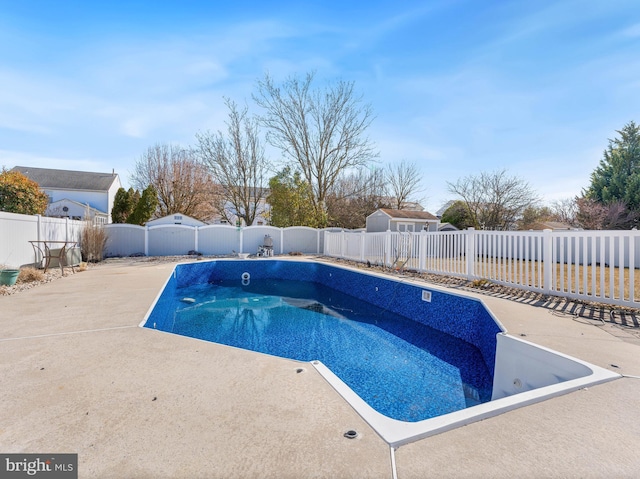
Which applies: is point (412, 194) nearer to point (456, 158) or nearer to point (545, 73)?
point (456, 158)

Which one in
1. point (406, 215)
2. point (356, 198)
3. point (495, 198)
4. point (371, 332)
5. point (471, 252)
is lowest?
point (371, 332)

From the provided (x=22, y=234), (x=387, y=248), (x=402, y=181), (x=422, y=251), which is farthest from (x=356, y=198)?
(x=22, y=234)

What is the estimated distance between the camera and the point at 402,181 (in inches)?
1011

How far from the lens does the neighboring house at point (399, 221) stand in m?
18.6

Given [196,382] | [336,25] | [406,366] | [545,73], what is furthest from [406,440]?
[545,73]

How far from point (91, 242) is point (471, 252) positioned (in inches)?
479

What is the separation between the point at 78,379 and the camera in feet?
6.81

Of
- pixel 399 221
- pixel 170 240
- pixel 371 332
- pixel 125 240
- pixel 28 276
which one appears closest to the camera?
pixel 371 332

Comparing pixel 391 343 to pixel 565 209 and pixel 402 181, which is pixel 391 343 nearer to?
pixel 565 209

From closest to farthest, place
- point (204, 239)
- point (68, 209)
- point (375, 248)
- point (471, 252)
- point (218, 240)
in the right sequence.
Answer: point (471, 252) → point (375, 248) → point (204, 239) → point (218, 240) → point (68, 209)

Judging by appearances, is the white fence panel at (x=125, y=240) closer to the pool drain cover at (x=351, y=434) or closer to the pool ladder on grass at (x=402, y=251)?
the pool ladder on grass at (x=402, y=251)

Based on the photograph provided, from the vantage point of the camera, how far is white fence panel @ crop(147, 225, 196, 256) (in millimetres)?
13125

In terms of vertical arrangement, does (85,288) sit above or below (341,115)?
below

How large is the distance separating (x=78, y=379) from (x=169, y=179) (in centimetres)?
2172
